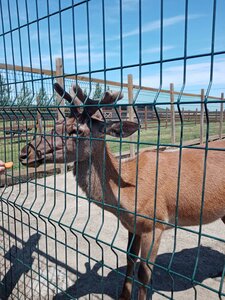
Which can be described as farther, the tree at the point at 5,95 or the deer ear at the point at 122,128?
the tree at the point at 5,95

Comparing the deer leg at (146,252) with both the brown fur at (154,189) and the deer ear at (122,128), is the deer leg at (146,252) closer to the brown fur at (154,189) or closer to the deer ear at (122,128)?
the brown fur at (154,189)

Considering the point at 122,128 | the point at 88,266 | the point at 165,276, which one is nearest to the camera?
the point at 122,128

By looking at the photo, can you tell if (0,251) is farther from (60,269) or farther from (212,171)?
(212,171)

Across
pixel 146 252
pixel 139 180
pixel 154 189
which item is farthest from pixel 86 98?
pixel 146 252

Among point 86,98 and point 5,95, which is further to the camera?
point 5,95

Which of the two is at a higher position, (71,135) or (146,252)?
(71,135)

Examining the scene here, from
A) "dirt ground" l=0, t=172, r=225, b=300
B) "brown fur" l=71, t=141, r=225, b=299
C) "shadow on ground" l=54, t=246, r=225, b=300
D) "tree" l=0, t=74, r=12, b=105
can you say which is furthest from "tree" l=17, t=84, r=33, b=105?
"shadow on ground" l=54, t=246, r=225, b=300

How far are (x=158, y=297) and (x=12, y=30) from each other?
306 cm

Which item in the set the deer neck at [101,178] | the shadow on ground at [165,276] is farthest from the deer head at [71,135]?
the shadow on ground at [165,276]

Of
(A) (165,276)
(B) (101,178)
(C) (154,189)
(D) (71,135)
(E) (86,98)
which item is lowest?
(A) (165,276)

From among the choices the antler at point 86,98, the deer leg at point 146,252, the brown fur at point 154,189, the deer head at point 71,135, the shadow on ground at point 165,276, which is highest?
the antler at point 86,98

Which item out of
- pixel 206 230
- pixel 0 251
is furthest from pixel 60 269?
pixel 206 230

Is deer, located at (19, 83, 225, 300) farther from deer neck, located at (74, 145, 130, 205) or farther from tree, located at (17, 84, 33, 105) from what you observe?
tree, located at (17, 84, 33, 105)

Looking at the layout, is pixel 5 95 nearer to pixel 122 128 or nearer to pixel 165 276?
pixel 122 128
